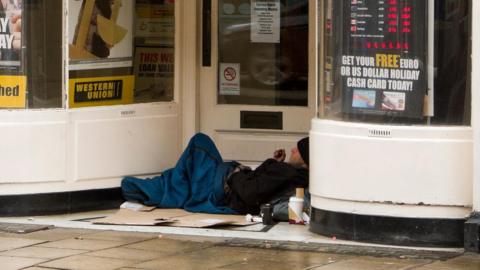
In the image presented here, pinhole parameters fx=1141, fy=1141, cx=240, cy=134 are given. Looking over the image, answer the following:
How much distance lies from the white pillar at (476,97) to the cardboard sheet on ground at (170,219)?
210cm

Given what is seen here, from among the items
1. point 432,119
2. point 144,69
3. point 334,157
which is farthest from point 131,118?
point 432,119

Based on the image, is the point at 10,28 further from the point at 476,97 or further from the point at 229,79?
the point at 476,97

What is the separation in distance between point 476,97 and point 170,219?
2873 millimetres

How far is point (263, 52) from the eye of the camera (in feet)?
35.1

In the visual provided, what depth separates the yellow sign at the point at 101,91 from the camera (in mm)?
9945

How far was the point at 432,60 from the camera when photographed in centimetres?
838

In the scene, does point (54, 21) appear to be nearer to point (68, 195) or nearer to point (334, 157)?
point (68, 195)

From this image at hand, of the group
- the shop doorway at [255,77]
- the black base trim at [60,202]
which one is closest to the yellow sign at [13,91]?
the black base trim at [60,202]

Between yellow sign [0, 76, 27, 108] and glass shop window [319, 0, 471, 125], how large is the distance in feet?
9.36

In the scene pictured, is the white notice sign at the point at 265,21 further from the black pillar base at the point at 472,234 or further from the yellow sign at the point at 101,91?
the black pillar base at the point at 472,234

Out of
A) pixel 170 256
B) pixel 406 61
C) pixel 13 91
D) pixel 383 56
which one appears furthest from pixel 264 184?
pixel 13 91

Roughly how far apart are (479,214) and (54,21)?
4025 millimetres

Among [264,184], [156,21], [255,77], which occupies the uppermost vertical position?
[156,21]

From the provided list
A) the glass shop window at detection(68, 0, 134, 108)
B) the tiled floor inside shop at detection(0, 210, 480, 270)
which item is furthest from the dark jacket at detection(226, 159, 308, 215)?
the glass shop window at detection(68, 0, 134, 108)
